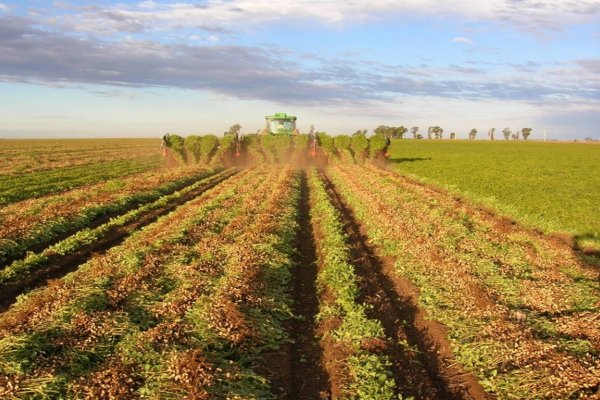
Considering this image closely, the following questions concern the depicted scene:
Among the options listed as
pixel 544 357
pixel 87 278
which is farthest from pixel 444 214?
pixel 87 278

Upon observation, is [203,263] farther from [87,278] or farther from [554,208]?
[554,208]

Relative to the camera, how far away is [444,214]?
1519 centimetres

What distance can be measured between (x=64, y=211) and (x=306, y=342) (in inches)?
435

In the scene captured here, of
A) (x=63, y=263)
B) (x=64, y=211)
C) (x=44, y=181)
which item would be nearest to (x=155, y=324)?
(x=63, y=263)

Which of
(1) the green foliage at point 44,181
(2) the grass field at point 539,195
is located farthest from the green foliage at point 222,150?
(2) the grass field at point 539,195

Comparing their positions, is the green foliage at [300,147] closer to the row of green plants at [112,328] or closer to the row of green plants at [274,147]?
the row of green plants at [274,147]

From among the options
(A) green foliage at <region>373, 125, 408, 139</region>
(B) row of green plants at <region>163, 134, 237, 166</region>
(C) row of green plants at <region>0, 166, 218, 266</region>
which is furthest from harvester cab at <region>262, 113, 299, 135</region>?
(A) green foliage at <region>373, 125, 408, 139</region>

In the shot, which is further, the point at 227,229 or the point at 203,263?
the point at 227,229

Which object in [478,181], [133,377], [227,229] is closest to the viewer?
[133,377]

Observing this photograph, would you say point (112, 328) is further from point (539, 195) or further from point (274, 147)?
point (274, 147)

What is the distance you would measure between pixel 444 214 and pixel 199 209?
767 cm

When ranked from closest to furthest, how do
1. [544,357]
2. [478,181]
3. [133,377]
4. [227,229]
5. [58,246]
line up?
[133,377] → [544,357] → [58,246] → [227,229] → [478,181]

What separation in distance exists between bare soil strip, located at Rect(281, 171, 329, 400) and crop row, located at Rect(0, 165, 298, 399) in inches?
10.2

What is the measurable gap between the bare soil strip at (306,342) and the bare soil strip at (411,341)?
880 mm
